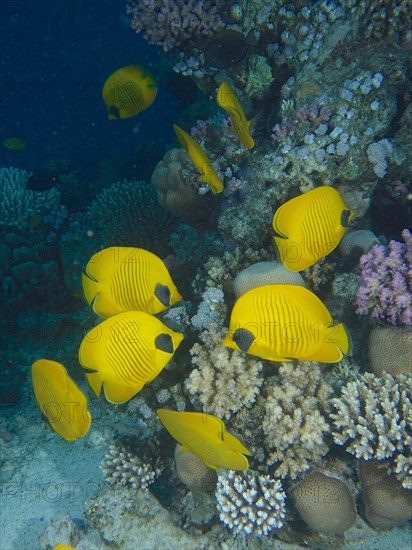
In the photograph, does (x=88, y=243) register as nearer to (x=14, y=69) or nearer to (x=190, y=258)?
(x=190, y=258)

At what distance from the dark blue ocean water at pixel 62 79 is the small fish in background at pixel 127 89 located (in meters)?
19.1

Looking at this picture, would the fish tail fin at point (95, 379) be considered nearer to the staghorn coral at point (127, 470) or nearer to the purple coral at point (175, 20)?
the staghorn coral at point (127, 470)

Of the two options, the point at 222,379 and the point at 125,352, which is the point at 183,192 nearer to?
the point at 222,379

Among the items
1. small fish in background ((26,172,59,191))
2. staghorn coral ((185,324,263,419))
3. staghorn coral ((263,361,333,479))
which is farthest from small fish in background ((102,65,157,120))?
small fish in background ((26,172,59,191))

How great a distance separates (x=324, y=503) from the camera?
10.2 feet

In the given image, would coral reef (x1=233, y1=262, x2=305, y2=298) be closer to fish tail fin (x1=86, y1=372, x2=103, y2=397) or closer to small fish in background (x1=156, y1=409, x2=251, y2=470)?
small fish in background (x1=156, y1=409, x2=251, y2=470)

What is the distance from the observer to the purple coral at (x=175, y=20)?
5035 mm

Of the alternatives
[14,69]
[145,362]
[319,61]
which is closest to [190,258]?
[145,362]

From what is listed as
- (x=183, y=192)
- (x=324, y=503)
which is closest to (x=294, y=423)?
(x=324, y=503)

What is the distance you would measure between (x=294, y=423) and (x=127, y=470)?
1749mm

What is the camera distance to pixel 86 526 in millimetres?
3590

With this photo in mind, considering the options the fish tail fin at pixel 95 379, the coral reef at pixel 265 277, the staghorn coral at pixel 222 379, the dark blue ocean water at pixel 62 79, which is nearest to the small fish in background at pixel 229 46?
the coral reef at pixel 265 277

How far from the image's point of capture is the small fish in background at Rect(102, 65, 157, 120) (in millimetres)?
4449

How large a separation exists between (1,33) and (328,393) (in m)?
57.8
